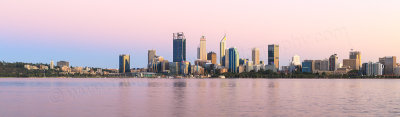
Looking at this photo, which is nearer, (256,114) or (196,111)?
(256,114)

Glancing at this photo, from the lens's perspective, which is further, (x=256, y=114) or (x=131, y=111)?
(x=131, y=111)

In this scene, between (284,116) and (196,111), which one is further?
(196,111)

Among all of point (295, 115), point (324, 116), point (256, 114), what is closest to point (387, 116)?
point (324, 116)

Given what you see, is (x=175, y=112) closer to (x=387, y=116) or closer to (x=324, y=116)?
(x=324, y=116)

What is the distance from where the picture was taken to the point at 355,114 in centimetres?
4675

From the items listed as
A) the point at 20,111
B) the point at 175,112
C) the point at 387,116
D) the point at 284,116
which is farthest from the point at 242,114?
the point at 20,111

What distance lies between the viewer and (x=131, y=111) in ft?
162

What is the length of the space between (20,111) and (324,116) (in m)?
33.1

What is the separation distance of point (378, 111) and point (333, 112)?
18.6ft

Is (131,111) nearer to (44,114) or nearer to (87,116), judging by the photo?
(87,116)

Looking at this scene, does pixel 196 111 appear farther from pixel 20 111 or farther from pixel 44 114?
pixel 20 111

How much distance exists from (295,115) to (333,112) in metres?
5.92

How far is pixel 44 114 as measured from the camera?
46125 millimetres

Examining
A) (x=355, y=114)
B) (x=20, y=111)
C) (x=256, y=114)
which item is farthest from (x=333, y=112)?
(x=20, y=111)
